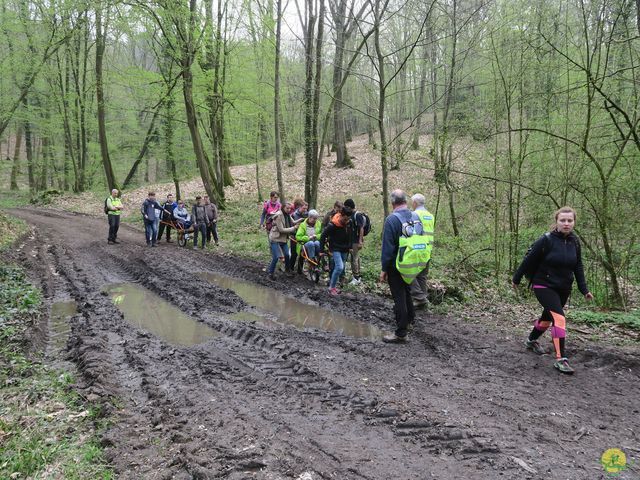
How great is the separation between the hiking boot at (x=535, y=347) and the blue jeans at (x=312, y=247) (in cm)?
551

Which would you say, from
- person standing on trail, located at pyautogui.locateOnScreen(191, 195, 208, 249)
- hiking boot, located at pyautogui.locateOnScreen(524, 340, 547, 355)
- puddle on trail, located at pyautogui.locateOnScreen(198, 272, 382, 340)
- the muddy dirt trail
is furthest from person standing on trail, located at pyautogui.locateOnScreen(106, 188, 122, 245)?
hiking boot, located at pyautogui.locateOnScreen(524, 340, 547, 355)

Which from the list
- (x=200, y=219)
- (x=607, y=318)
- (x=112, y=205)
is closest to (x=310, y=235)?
(x=200, y=219)

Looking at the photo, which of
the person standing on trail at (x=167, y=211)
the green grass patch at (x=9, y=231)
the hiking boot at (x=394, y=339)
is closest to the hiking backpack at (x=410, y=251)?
the hiking boot at (x=394, y=339)

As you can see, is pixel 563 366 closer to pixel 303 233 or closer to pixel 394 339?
pixel 394 339

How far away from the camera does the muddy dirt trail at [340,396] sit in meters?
3.39

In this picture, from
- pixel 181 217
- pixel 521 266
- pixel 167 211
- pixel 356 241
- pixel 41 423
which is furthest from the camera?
pixel 181 217

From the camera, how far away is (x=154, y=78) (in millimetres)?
18297

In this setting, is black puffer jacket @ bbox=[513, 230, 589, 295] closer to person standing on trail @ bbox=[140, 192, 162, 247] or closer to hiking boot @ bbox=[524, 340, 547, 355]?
hiking boot @ bbox=[524, 340, 547, 355]

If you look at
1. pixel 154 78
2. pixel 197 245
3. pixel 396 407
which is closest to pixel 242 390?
pixel 396 407

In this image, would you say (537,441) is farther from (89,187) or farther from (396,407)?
(89,187)

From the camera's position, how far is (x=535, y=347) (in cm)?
573

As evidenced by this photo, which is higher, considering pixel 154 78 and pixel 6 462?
pixel 154 78

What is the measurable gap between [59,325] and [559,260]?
25.0 feet

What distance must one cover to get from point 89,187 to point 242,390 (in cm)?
3281
